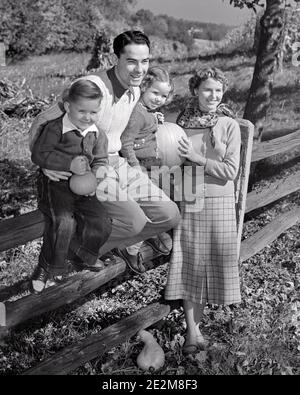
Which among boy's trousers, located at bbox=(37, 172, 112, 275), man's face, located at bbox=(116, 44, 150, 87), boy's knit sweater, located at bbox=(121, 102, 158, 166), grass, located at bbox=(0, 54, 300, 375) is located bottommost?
→ grass, located at bbox=(0, 54, 300, 375)

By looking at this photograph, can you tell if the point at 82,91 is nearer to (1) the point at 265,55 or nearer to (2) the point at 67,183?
(2) the point at 67,183

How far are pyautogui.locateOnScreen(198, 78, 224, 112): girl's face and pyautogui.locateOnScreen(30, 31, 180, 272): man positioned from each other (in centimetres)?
51

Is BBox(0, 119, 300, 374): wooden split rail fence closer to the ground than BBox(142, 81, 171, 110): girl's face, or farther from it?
closer to the ground

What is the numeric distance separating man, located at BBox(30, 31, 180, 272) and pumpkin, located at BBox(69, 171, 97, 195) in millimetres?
47

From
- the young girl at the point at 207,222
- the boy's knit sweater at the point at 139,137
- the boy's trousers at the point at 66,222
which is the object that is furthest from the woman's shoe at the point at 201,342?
the boy's knit sweater at the point at 139,137

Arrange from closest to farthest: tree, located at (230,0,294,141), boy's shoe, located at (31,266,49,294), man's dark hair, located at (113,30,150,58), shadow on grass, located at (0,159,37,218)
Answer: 1. man's dark hair, located at (113,30,150,58)
2. boy's shoe, located at (31,266,49,294)
3. shadow on grass, located at (0,159,37,218)
4. tree, located at (230,0,294,141)

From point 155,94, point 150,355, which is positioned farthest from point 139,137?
point 150,355

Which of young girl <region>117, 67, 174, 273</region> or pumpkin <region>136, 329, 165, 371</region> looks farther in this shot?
pumpkin <region>136, 329, 165, 371</region>

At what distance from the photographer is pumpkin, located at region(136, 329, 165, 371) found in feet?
12.7

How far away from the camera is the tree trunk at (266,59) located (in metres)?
6.58

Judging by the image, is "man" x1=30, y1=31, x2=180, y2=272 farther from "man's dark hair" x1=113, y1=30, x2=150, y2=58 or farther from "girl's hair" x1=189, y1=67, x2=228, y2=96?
"girl's hair" x1=189, y1=67, x2=228, y2=96

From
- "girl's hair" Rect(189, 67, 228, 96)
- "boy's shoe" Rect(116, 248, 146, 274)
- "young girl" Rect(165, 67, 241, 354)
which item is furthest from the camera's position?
"boy's shoe" Rect(116, 248, 146, 274)

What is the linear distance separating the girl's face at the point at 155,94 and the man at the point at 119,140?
0.07 metres

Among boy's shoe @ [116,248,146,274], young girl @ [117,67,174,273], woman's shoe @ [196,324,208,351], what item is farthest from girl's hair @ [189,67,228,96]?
woman's shoe @ [196,324,208,351]
